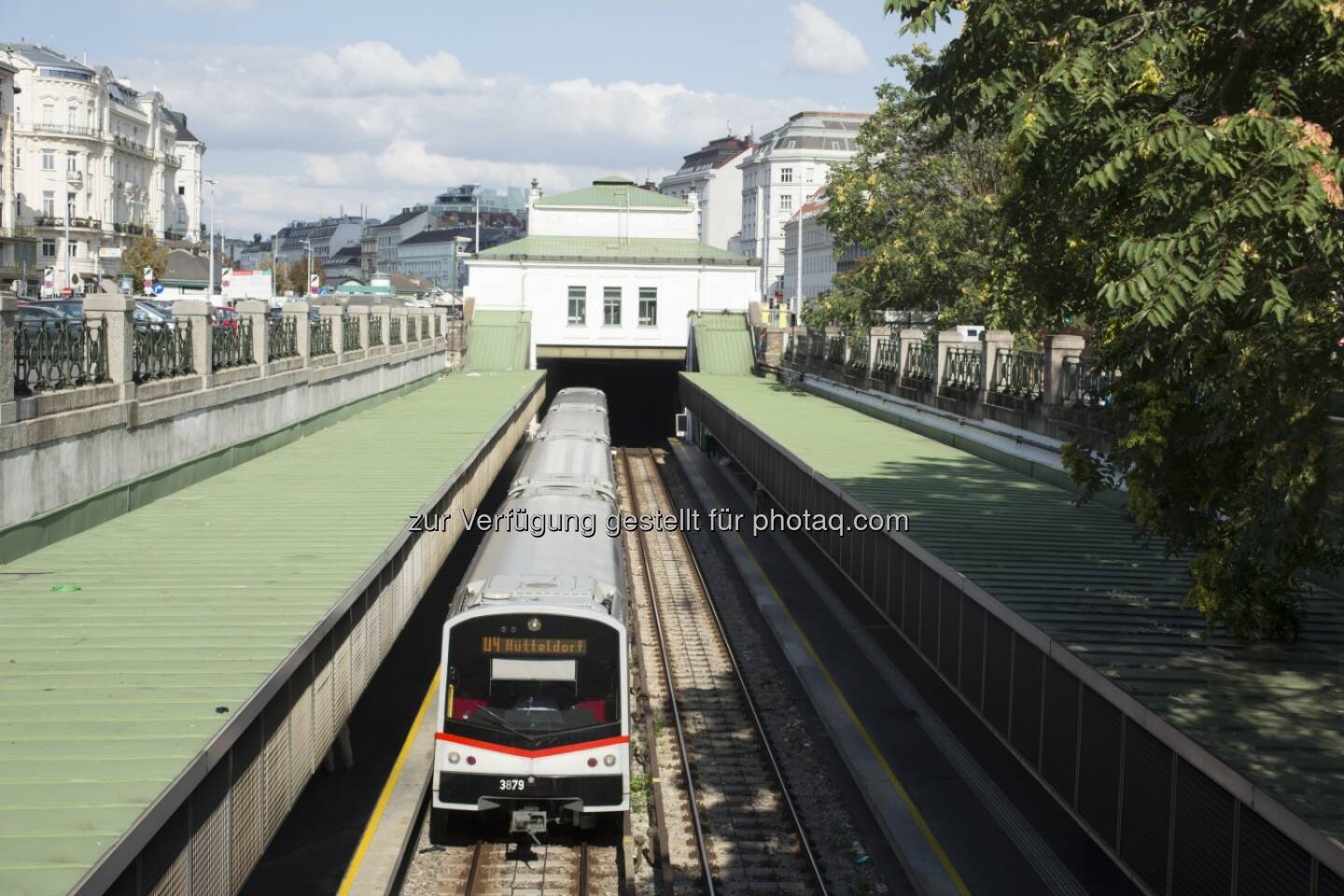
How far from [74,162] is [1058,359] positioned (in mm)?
90797

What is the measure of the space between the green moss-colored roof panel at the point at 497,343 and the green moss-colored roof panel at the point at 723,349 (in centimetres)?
770

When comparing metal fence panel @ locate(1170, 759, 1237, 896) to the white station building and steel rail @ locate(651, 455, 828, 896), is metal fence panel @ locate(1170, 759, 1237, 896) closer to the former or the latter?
→ steel rail @ locate(651, 455, 828, 896)

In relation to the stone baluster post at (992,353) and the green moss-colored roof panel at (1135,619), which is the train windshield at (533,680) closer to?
→ the green moss-colored roof panel at (1135,619)

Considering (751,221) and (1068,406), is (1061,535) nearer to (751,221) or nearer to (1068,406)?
(1068,406)

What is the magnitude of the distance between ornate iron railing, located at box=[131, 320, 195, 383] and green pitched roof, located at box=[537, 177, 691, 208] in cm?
5111

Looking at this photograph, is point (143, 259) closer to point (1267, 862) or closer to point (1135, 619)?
point (1135, 619)

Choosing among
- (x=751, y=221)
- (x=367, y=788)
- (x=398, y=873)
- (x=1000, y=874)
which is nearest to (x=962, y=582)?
(x=1000, y=874)

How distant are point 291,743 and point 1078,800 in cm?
608

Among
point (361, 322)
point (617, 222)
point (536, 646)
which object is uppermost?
point (617, 222)

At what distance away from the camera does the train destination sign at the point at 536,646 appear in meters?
14.0

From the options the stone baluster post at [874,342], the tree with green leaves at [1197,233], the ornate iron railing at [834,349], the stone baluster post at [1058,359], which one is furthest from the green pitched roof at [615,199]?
the tree with green leaves at [1197,233]

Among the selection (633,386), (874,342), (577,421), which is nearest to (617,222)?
(633,386)

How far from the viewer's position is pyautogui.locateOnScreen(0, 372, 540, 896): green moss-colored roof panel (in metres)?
7.59

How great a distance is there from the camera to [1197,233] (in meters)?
9.59
